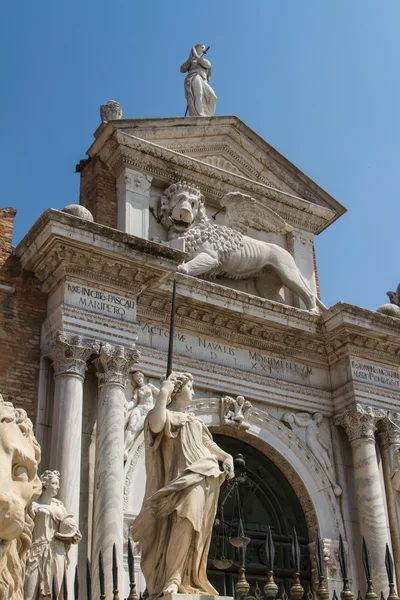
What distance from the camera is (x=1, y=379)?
11.2 m

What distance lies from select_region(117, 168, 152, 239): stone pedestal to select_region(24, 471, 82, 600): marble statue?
5.20 metres

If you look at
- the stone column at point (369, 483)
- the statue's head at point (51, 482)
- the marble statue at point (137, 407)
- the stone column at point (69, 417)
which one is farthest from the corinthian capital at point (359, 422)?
the statue's head at point (51, 482)

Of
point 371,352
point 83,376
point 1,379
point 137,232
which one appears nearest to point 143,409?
point 83,376

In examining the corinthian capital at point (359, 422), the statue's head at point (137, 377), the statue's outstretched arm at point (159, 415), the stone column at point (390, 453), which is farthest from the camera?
the corinthian capital at point (359, 422)

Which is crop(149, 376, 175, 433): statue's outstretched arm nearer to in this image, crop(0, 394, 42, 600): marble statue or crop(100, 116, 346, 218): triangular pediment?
crop(0, 394, 42, 600): marble statue

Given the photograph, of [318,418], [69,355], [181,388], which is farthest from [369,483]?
[181,388]

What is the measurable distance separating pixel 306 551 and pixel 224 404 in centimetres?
244

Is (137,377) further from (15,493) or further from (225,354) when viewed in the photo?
(15,493)

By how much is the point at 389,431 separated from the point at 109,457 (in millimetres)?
4962

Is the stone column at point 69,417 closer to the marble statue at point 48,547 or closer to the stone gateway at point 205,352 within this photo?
the stone gateway at point 205,352

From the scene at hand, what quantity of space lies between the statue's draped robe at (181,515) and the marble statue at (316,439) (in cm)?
646

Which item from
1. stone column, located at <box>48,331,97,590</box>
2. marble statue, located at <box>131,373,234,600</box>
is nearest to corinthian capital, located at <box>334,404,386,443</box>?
stone column, located at <box>48,331,97,590</box>

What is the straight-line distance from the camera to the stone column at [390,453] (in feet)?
43.3

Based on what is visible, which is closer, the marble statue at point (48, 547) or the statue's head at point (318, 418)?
the marble statue at point (48, 547)
